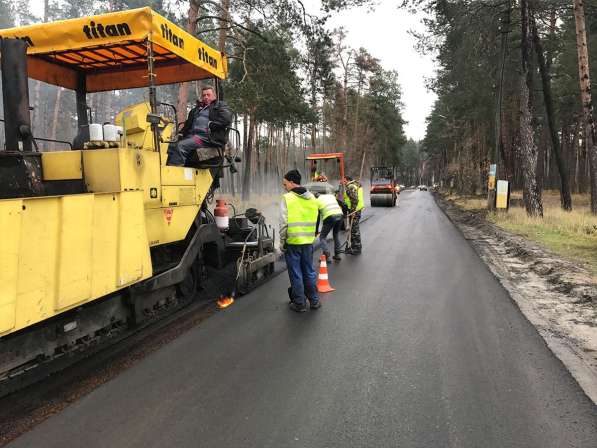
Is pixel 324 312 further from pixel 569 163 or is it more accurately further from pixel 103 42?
pixel 569 163

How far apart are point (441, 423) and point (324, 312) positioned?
282 centimetres

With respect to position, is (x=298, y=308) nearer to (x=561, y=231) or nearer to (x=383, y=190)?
(x=561, y=231)

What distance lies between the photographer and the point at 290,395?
11.6 feet

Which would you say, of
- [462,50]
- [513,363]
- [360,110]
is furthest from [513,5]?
[360,110]

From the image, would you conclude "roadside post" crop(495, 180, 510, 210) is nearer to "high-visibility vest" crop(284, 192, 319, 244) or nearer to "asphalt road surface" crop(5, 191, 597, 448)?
"asphalt road surface" crop(5, 191, 597, 448)

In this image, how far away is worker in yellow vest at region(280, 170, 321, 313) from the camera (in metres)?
5.96

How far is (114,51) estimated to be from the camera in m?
5.38

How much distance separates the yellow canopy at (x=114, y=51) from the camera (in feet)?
14.9

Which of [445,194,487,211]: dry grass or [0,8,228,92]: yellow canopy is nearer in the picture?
[0,8,228,92]: yellow canopy

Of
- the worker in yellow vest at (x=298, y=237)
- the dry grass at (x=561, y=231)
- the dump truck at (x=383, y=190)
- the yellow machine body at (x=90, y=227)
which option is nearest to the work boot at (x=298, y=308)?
the worker in yellow vest at (x=298, y=237)

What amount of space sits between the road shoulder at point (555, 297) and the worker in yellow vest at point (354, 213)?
2814 mm

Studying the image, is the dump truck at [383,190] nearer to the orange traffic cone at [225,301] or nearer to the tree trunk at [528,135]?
the tree trunk at [528,135]

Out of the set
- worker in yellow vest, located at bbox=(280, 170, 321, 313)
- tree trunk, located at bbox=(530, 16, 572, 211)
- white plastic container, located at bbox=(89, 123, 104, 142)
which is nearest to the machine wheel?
worker in yellow vest, located at bbox=(280, 170, 321, 313)

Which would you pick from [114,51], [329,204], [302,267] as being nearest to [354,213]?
[329,204]
